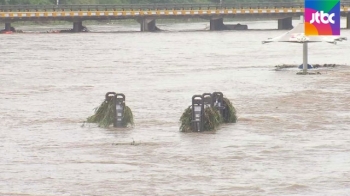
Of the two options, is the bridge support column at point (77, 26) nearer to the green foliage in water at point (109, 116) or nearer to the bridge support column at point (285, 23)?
the bridge support column at point (285, 23)

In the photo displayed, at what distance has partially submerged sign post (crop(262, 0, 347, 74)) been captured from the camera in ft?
124

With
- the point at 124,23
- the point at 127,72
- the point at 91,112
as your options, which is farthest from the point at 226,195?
the point at 124,23

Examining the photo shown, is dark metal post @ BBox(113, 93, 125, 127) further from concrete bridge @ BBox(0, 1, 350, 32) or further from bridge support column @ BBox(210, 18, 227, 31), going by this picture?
bridge support column @ BBox(210, 18, 227, 31)

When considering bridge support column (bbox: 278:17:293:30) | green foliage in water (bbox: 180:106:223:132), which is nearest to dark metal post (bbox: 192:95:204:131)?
green foliage in water (bbox: 180:106:223:132)

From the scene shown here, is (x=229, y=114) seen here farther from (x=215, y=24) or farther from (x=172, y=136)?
(x=215, y=24)

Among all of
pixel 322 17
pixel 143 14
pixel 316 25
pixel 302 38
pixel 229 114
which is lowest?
pixel 229 114

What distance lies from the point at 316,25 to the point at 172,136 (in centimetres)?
1763

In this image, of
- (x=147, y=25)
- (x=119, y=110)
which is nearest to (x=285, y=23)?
(x=147, y=25)

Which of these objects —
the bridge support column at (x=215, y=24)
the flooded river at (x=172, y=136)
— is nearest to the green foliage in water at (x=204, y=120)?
the flooded river at (x=172, y=136)

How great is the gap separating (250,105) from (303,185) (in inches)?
492

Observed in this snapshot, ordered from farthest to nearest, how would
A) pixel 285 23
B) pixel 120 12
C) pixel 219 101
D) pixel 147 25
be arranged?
pixel 285 23 → pixel 147 25 → pixel 120 12 → pixel 219 101

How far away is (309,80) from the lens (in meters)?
36.7

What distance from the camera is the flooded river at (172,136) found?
16641 millimetres

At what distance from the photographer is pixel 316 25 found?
38812 millimetres
